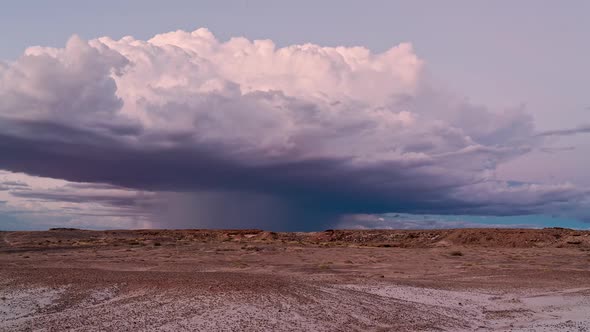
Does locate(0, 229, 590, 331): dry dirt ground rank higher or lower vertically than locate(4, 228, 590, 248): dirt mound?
lower

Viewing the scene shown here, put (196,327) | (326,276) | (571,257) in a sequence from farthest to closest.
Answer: (571,257) → (326,276) → (196,327)

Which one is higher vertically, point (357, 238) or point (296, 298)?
point (357, 238)

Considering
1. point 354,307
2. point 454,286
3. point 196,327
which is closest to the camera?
point 196,327

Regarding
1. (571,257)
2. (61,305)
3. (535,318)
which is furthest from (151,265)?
(571,257)

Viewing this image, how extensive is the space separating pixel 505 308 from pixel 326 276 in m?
10.7

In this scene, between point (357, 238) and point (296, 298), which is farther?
point (357, 238)

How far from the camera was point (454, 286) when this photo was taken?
28594 millimetres

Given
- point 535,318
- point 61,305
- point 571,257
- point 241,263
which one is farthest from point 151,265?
point 571,257

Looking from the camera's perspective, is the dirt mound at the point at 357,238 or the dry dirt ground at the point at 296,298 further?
the dirt mound at the point at 357,238

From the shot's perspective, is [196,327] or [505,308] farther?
[505,308]

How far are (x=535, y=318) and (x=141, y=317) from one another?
587 inches

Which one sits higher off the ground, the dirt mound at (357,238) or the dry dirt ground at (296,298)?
the dirt mound at (357,238)

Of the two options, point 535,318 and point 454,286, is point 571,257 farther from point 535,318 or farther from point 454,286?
point 535,318

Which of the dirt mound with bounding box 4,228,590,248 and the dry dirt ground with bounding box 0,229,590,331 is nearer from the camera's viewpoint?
the dry dirt ground with bounding box 0,229,590,331
